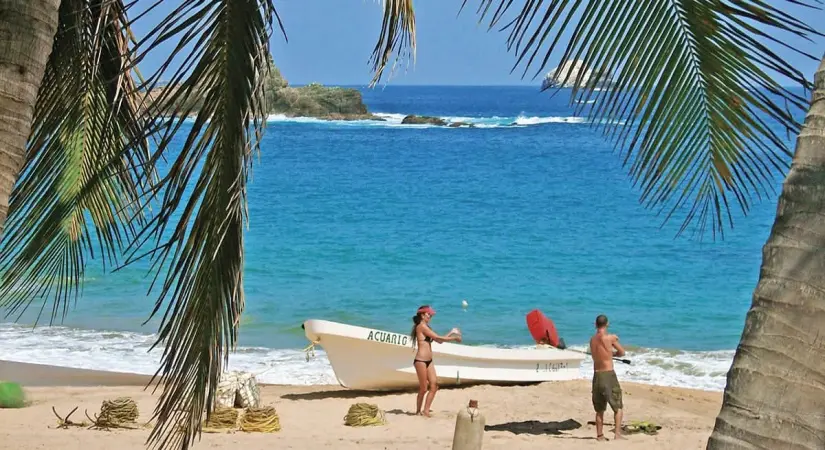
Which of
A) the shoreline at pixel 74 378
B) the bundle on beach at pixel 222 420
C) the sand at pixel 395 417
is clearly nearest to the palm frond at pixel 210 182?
the sand at pixel 395 417

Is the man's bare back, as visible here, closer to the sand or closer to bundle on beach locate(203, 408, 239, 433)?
the sand

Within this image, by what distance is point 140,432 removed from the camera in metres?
10.2

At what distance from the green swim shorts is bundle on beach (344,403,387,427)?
2.46m

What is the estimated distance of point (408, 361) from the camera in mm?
12953

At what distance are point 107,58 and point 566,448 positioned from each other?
22.9 feet

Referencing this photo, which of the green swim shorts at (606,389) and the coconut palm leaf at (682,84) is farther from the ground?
the coconut palm leaf at (682,84)

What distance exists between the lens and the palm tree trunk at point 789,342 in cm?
163

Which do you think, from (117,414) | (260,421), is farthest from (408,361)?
(117,414)

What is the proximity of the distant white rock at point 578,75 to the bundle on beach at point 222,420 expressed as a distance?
27.2 feet

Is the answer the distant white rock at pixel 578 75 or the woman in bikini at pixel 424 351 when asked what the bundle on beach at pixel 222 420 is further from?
the distant white rock at pixel 578 75

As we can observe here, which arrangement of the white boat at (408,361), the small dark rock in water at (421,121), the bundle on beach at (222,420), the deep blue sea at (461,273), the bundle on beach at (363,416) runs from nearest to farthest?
the bundle on beach at (222,420) < the bundle on beach at (363,416) < the white boat at (408,361) < the deep blue sea at (461,273) < the small dark rock in water at (421,121)

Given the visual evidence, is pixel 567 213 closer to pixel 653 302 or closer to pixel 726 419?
pixel 653 302

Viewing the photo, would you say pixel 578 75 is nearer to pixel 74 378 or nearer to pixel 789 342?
pixel 789 342

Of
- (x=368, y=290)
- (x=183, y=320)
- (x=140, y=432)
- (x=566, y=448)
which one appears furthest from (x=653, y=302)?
(x=183, y=320)
